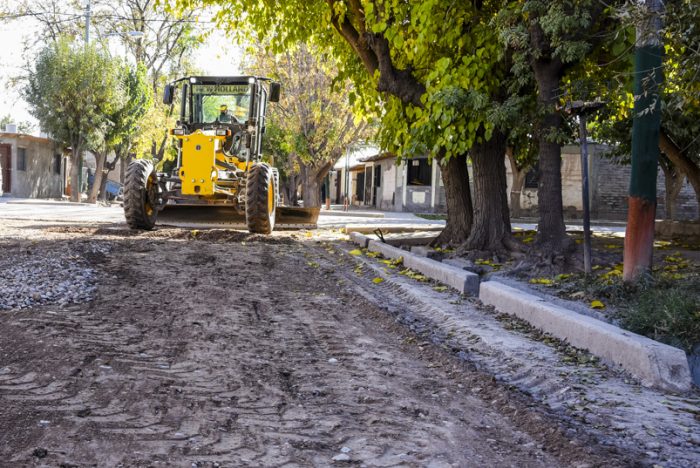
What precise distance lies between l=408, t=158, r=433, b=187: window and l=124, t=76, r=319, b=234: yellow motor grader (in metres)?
23.8

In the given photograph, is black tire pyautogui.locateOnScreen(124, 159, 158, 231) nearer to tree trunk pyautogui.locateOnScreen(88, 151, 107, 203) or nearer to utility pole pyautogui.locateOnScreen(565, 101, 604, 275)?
utility pole pyautogui.locateOnScreen(565, 101, 604, 275)

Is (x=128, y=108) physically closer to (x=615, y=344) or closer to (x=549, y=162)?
(x=549, y=162)

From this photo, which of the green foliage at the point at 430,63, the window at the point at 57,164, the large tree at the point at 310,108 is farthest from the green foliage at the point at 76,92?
the green foliage at the point at 430,63

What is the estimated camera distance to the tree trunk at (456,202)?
13.3 metres

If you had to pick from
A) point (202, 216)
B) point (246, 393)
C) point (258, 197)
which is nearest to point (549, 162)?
point (258, 197)

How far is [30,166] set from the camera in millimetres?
40531

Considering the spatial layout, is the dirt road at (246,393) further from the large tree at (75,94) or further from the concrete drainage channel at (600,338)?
the large tree at (75,94)

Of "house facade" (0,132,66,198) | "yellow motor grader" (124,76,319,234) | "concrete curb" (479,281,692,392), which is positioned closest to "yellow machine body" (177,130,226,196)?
"yellow motor grader" (124,76,319,234)

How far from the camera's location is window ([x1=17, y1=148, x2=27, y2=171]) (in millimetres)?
39250

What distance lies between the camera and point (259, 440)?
3.31m

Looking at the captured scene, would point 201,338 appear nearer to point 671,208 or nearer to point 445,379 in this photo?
point 445,379

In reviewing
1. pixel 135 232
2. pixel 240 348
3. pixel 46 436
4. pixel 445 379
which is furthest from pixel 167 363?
pixel 135 232

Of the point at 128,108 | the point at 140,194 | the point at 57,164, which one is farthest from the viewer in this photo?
the point at 57,164

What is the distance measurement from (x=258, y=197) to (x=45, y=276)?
7.02 metres
